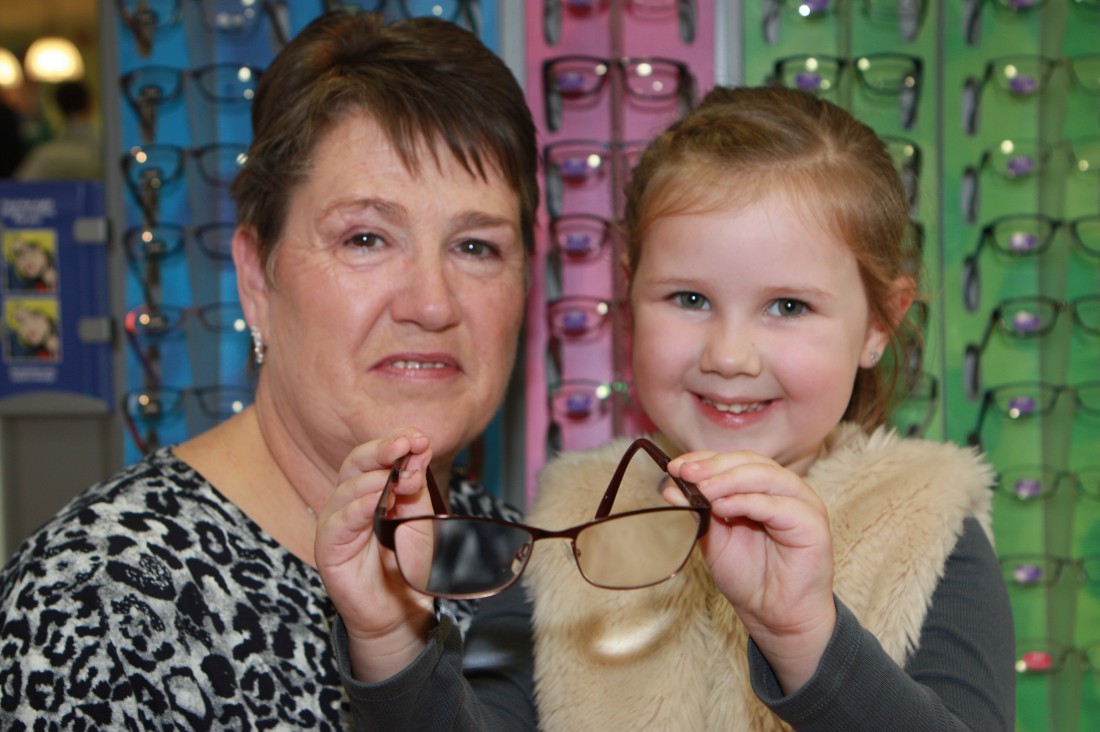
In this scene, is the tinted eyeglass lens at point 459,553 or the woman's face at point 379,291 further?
the woman's face at point 379,291

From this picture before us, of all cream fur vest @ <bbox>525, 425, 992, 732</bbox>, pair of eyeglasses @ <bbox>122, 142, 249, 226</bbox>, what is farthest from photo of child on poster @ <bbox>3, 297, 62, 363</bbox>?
cream fur vest @ <bbox>525, 425, 992, 732</bbox>

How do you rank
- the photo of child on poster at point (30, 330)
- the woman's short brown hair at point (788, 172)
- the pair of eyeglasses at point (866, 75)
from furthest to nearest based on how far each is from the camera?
the photo of child on poster at point (30, 330)
the pair of eyeglasses at point (866, 75)
the woman's short brown hair at point (788, 172)

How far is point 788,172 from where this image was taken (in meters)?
1.31

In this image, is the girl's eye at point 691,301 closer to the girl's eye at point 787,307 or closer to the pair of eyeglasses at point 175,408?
the girl's eye at point 787,307

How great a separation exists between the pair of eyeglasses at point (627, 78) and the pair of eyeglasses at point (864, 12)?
201 mm

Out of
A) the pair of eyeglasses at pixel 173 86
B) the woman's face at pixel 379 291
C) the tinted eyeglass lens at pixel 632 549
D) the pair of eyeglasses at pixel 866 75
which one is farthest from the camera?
the pair of eyeglasses at pixel 173 86

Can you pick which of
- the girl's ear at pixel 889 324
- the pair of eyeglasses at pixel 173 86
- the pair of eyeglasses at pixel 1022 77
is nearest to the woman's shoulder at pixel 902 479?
the girl's ear at pixel 889 324

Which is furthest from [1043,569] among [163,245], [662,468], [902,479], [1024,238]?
[163,245]

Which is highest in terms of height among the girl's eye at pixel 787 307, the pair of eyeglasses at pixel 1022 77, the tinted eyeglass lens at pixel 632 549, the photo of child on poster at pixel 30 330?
the pair of eyeglasses at pixel 1022 77

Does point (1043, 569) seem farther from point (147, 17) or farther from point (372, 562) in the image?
point (147, 17)

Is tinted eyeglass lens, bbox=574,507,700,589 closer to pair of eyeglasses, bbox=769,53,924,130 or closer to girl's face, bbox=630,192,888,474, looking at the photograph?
girl's face, bbox=630,192,888,474

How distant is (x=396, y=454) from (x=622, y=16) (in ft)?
4.50

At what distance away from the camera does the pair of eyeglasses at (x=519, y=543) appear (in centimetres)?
97

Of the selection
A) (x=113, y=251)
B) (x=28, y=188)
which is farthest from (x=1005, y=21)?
(x=28, y=188)
